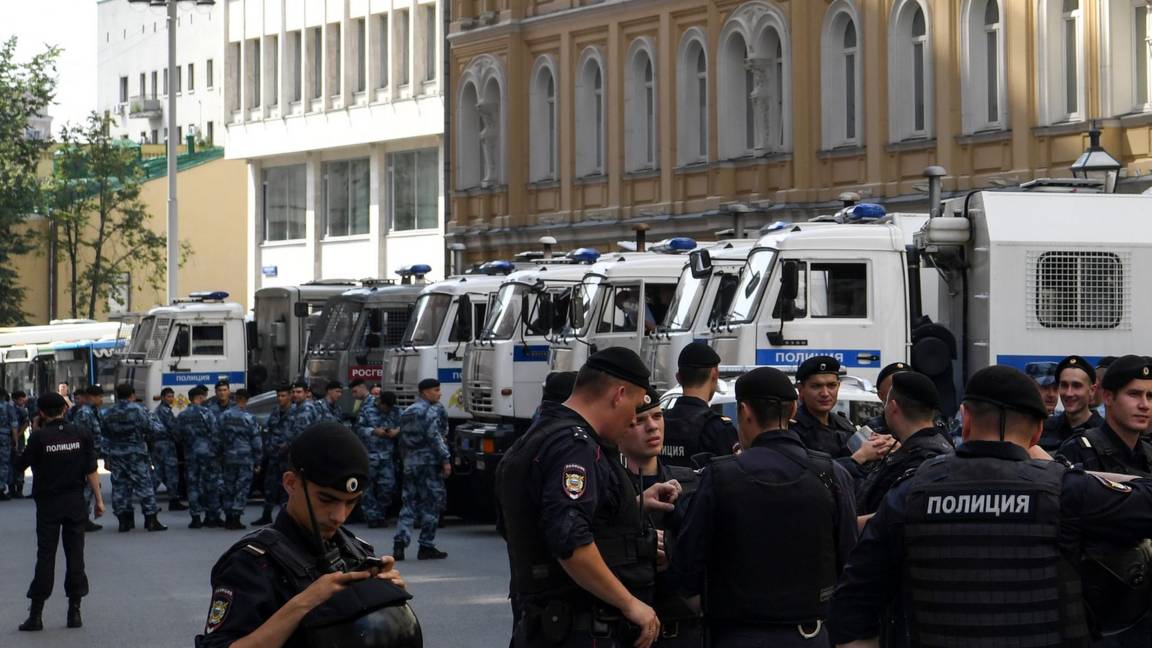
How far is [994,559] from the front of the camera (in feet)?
19.1

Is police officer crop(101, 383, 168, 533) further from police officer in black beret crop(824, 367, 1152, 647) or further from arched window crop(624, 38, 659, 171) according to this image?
police officer in black beret crop(824, 367, 1152, 647)

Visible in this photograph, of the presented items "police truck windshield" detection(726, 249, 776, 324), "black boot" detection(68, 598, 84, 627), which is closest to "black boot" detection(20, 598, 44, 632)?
"black boot" detection(68, 598, 84, 627)

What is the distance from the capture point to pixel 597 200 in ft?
135

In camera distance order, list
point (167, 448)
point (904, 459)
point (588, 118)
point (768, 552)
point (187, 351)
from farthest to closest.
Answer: point (588, 118) → point (187, 351) → point (167, 448) → point (904, 459) → point (768, 552)

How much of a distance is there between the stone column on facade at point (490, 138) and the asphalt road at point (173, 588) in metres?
20.1

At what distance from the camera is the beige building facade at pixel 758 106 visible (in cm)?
3014

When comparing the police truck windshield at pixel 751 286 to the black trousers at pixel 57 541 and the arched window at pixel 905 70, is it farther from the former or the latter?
the arched window at pixel 905 70

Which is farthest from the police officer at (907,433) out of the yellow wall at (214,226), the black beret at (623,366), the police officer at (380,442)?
the yellow wall at (214,226)

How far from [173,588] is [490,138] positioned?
91.9 feet

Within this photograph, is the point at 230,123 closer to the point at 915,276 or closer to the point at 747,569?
the point at 915,276

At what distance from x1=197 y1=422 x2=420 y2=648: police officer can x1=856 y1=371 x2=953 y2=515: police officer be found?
344cm

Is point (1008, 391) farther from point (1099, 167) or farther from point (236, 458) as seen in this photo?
point (236, 458)

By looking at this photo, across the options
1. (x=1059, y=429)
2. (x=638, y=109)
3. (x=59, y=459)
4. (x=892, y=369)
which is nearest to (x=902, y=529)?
(x=892, y=369)

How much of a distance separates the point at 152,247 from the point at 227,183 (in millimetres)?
9068
